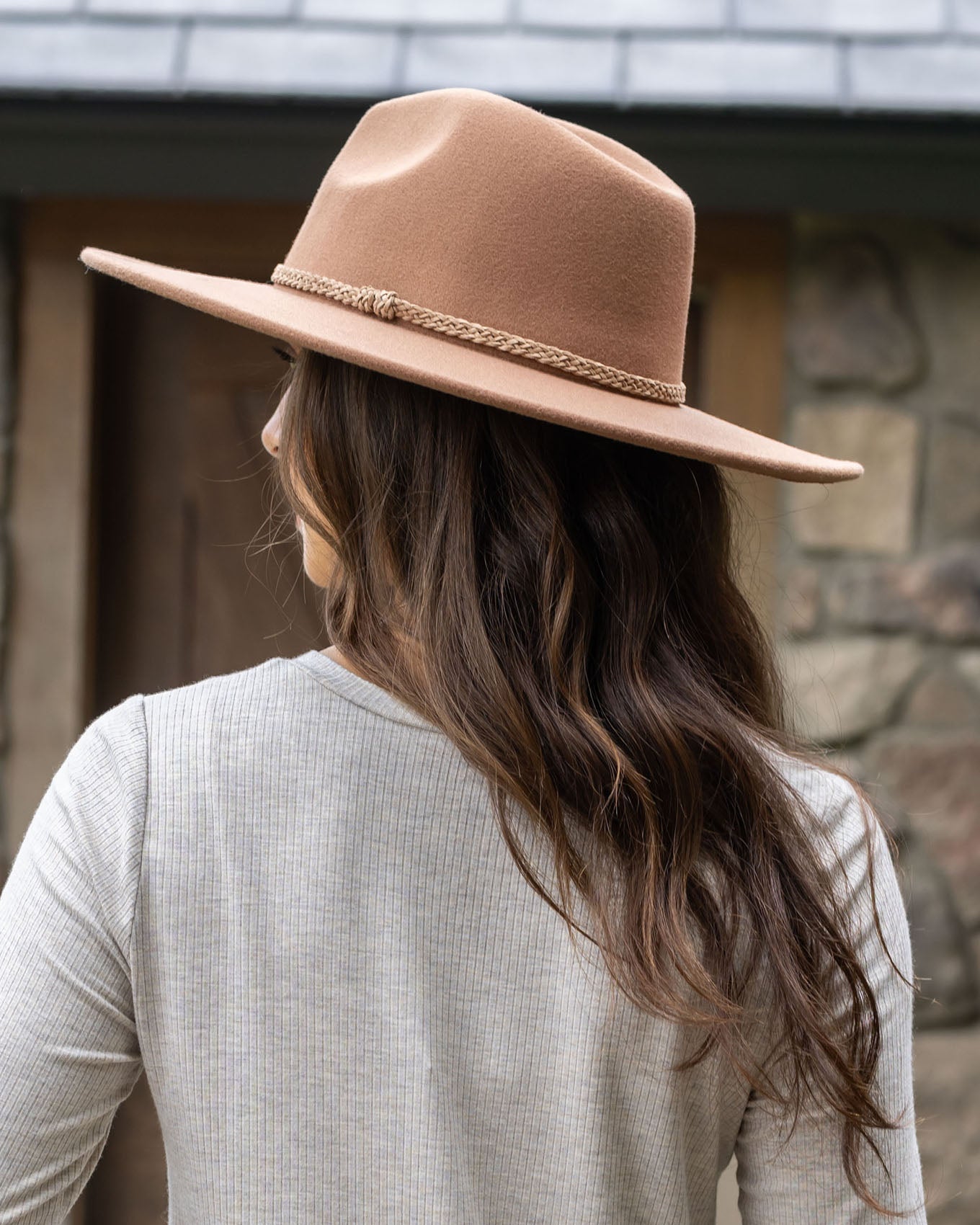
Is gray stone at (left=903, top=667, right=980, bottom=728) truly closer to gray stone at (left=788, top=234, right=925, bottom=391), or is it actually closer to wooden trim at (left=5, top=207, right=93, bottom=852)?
gray stone at (left=788, top=234, right=925, bottom=391)

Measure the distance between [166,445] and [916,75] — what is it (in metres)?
1.50

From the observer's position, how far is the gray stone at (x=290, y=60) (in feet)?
6.08

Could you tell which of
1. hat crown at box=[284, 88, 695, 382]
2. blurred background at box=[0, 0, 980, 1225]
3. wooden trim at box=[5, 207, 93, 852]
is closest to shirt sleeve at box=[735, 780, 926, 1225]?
hat crown at box=[284, 88, 695, 382]

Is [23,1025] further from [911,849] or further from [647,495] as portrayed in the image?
[911,849]

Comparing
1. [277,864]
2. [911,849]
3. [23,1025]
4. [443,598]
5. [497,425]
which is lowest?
[911,849]

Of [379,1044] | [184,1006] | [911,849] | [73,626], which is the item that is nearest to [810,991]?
[379,1044]

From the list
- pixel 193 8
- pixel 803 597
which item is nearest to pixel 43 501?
pixel 193 8

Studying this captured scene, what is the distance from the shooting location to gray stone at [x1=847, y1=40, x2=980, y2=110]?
1.84 metres

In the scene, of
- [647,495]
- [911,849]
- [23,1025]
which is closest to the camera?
[23,1025]

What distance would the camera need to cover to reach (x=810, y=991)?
2.76 ft

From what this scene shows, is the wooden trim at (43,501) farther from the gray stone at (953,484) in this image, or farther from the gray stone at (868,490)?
the gray stone at (953,484)

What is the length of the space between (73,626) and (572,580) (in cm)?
159

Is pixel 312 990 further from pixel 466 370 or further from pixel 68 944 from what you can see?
pixel 466 370

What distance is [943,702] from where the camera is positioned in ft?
7.06
